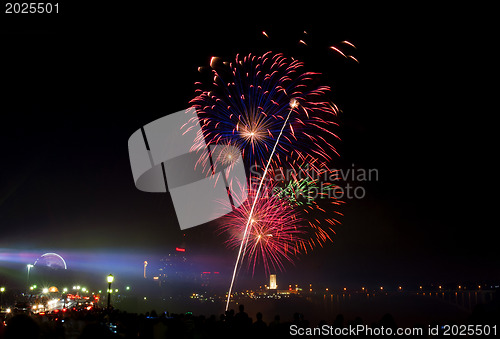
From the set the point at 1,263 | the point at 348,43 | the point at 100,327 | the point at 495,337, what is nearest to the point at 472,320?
the point at 495,337

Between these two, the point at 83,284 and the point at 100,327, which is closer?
the point at 100,327

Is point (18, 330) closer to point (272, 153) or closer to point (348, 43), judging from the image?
point (348, 43)

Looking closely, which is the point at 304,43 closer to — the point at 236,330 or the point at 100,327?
the point at 236,330

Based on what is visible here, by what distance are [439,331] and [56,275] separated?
10738 centimetres

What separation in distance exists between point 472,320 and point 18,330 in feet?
26.7

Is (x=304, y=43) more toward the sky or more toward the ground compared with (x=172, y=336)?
more toward the sky

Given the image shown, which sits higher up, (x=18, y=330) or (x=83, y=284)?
(x=18, y=330)

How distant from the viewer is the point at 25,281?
80.7m

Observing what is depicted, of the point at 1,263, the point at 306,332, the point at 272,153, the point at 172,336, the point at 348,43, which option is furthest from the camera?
the point at 1,263

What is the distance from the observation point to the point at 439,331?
9.38 meters

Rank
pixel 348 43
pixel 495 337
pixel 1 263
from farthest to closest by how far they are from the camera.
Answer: pixel 1 263 < pixel 348 43 < pixel 495 337

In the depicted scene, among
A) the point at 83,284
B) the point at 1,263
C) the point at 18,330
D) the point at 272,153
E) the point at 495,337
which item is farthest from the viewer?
the point at 83,284

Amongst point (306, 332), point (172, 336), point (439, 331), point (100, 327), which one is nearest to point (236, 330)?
point (306, 332)

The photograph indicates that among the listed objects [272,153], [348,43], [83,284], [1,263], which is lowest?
[83,284]
